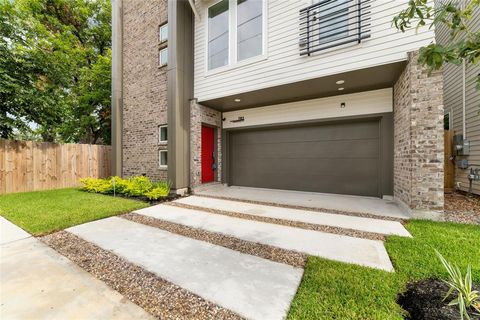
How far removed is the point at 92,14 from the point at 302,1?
13.4 m

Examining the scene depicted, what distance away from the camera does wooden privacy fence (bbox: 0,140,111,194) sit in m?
6.80

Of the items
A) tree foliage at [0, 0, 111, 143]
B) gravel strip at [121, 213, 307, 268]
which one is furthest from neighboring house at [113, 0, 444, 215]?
gravel strip at [121, 213, 307, 268]

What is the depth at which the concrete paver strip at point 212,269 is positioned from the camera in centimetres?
179

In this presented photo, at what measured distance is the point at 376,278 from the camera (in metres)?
2.05

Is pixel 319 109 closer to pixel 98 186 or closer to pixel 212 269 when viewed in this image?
pixel 212 269

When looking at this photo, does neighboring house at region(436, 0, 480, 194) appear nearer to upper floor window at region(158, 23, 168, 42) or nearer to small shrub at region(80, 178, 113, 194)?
upper floor window at region(158, 23, 168, 42)

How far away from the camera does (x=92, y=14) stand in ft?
39.8

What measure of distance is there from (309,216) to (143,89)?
7.59 meters

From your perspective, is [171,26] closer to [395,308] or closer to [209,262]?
[209,262]

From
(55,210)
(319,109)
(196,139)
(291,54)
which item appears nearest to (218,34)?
(291,54)

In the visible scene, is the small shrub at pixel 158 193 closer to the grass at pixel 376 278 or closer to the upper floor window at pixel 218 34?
the upper floor window at pixel 218 34

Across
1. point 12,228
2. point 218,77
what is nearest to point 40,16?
point 218,77

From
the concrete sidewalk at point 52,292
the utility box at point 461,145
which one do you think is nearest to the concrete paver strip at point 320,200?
the utility box at point 461,145

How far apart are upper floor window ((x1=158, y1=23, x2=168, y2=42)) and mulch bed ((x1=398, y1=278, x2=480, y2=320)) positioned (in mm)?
9085
